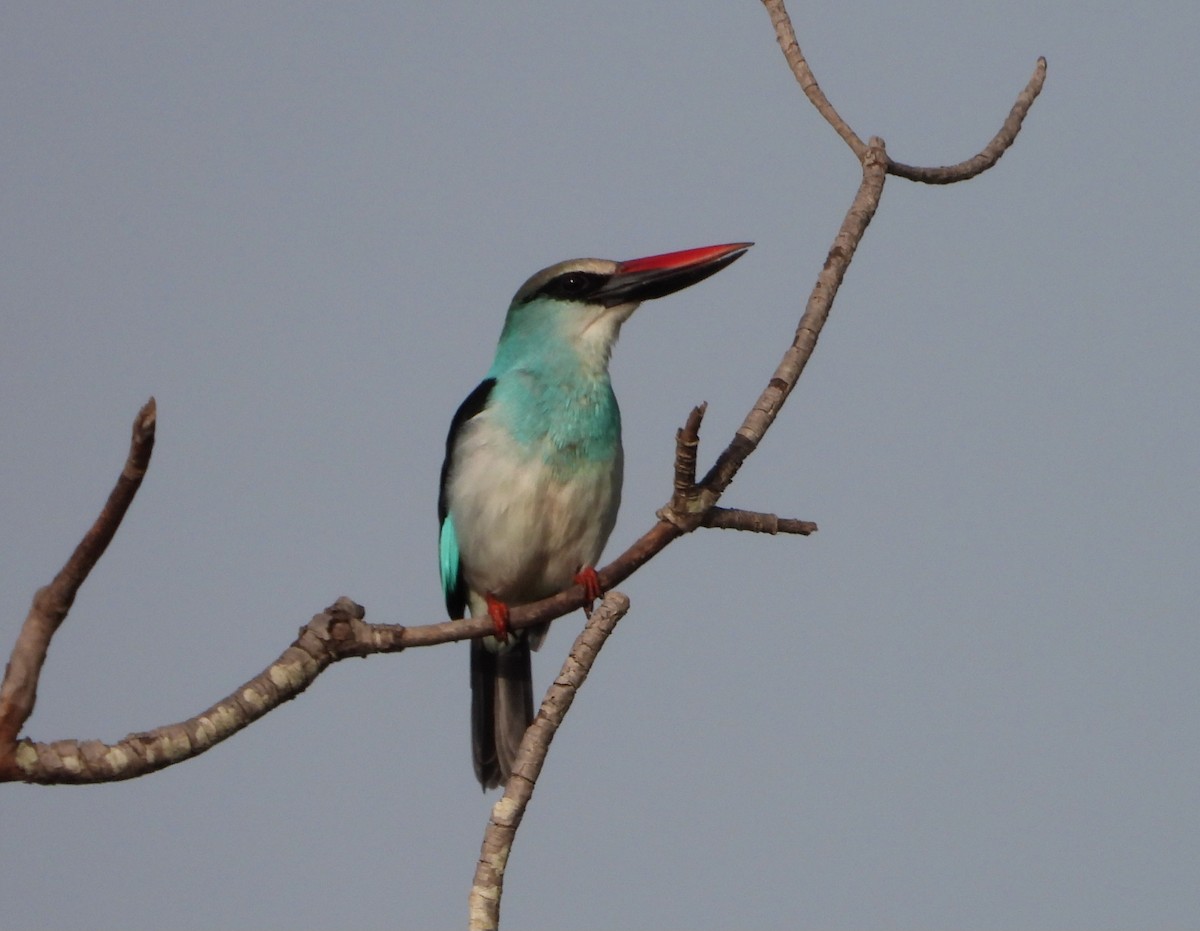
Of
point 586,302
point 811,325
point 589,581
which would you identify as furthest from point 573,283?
point 811,325

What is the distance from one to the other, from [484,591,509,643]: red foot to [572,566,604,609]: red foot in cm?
29

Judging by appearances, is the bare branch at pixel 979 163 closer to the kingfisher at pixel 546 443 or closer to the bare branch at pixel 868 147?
the bare branch at pixel 868 147

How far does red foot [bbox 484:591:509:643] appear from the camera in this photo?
4.00 m

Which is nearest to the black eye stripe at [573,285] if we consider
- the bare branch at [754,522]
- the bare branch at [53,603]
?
the bare branch at [754,522]

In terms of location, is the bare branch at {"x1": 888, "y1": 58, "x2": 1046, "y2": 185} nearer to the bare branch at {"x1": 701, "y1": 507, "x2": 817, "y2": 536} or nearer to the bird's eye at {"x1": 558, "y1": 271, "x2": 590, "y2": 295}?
the bare branch at {"x1": 701, "y1": 507, "x2": 817, "y2": 536}

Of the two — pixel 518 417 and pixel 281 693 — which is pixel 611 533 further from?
pixel 281 693

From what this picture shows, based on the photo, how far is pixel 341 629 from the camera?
3475 mm

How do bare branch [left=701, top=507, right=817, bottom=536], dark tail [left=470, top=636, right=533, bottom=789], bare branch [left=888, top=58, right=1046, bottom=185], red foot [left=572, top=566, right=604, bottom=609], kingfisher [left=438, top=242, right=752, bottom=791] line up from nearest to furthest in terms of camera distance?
bare branch [left=701, top=507, right=817, bottom=536] → bare branch [left=888, top=58, right=1046, bottom=185] → red foot [left=572, top=566, right=604, bottom=609] → kingfisher [left=438, top=242, right=752, bottom=791] → dark tail [left=470, top=636, right=533, bottom=789]

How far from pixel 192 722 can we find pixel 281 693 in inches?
9.6

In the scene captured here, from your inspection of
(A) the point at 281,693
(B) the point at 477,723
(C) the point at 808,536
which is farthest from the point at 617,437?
(A) the point at 281,693

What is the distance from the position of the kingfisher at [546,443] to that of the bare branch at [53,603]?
2748 mm

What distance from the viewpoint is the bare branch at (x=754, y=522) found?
12.9 ft

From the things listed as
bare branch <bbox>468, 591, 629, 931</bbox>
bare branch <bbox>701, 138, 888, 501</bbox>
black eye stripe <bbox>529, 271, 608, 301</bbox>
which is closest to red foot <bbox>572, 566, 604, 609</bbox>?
black eye stripe <bbox>529, 271, 608, 301</bbox>

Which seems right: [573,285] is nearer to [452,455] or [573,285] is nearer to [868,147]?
[452,455]
